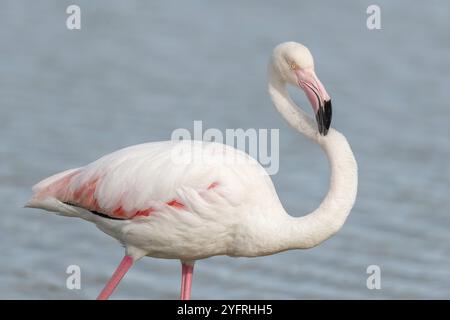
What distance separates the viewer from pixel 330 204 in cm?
777

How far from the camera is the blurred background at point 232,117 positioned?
36.0 feet

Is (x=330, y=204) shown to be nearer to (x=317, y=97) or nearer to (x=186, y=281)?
(x=317, y=97)

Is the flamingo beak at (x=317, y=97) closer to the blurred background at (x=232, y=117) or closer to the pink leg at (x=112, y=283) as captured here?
the pink leg at (x=112, y=283)

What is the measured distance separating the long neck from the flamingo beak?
0.42 ft

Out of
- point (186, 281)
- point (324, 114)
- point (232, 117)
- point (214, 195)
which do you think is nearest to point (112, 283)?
point (186, 281)

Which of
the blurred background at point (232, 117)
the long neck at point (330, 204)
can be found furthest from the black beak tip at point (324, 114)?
the blurred background at point (232, 117)

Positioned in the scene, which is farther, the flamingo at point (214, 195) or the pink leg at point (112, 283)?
the pink leg at point (112, 283)

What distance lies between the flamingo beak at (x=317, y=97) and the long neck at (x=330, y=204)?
13 cm

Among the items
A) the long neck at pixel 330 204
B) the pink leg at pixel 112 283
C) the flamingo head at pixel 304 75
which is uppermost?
the flamingo head at pixel 304 75

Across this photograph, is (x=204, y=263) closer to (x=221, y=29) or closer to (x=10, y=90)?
(x=10, y=90)

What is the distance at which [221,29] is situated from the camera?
60.9 ft

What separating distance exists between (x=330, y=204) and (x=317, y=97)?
2.27 feet

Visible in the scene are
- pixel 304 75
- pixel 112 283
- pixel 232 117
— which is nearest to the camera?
pixel 304 75

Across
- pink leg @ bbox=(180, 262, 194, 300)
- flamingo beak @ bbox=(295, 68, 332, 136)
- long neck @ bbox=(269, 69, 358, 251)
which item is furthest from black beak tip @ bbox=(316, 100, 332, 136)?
pink leg @ bbox=(180, 262, 194, 300)
